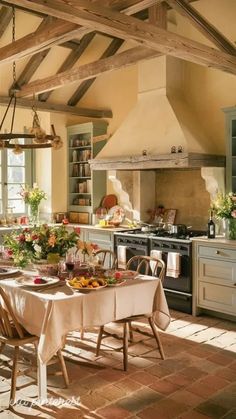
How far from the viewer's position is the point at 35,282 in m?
3.35

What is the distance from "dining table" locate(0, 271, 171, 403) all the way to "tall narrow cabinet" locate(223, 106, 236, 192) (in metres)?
2.16

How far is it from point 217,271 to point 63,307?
2384 mm

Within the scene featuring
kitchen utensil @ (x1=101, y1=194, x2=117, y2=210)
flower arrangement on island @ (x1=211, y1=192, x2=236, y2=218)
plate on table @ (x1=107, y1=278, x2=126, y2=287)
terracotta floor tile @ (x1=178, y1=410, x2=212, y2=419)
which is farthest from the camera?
kitchen utensil @ (x1=101, y1=194, x2=117, y2=210)

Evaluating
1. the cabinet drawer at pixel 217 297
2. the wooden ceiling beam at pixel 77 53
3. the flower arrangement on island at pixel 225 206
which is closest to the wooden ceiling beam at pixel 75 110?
the wooden ceiling beam at pixel 77 53

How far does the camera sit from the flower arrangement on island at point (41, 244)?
376 centimetres

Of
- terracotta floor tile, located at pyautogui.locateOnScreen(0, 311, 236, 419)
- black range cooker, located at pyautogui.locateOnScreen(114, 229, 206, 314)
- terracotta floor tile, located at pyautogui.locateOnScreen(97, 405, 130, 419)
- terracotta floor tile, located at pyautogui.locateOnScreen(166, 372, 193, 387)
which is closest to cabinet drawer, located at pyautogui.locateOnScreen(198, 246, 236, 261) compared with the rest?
black range cooker, located at pyautogui.locateOnScreen(114, 229, 206, 314)

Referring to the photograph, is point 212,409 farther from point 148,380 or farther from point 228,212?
point 228,212

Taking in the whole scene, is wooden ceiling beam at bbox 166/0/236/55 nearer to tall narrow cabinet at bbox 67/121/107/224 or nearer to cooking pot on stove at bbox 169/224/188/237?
cooking pot on stove at bbox 169/224/188/237

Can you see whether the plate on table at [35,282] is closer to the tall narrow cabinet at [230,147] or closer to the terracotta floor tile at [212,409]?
the terracotta floor tile at [212,409]

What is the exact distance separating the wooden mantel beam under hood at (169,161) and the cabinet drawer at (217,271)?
1.15 metres

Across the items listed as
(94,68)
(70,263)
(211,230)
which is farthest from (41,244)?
(94,68)

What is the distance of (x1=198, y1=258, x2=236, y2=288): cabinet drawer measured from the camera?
15.7ft

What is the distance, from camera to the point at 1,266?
162 inches

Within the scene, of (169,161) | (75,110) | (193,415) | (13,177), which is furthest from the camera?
(13,177)
